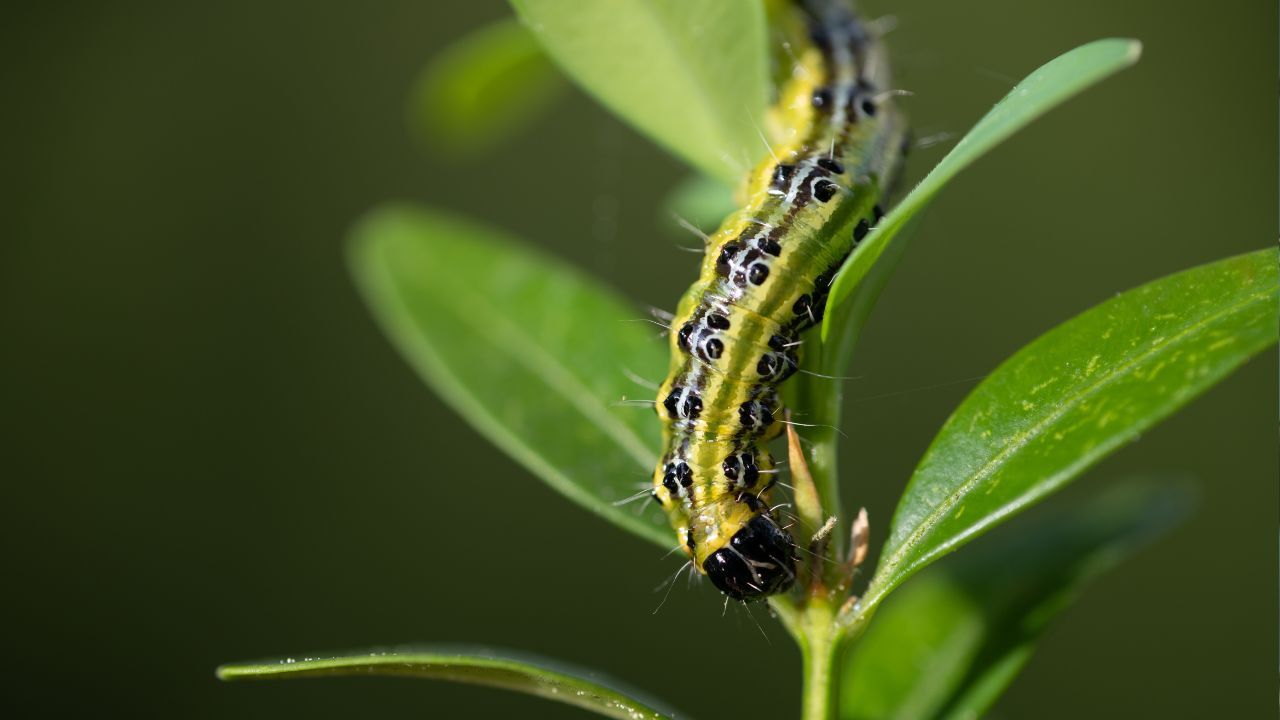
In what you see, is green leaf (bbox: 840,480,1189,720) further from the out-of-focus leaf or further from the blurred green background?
the blurred green background

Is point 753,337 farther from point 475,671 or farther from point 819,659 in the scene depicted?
point 475,671

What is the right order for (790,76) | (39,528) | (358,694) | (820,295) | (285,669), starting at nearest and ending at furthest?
(285,669) < (820,295) < (790,76) < (358,694) < (39,528)

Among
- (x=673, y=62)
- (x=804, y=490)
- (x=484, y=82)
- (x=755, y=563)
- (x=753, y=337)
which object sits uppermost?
(x=484, y=82)

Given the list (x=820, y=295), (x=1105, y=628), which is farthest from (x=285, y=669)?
(x=1105, y=628)

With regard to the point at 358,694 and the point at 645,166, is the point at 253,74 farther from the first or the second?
the point at 358,694

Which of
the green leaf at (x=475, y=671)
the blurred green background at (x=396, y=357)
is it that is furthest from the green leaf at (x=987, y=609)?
the blurred green background at (x=396, y=357)

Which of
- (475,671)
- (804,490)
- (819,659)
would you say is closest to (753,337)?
(804,490)

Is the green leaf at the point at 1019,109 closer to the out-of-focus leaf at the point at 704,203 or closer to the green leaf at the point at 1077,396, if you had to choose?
the green leaf at the point at 1077,396
